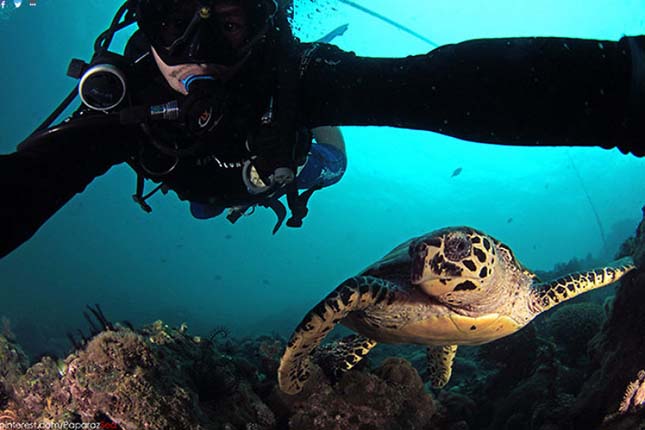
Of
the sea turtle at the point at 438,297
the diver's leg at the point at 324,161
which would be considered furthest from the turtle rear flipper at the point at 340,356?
the diver's leg at the point at 324,161

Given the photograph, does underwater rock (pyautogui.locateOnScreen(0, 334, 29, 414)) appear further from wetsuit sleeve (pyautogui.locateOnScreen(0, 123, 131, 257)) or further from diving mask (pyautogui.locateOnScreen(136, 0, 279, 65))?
diving mask (pyautogui.locateOnScreen(136, 0, 279, 65))

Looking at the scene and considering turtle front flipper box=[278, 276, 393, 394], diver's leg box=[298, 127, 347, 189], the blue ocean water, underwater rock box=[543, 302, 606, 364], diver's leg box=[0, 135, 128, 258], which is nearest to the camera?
diver's leg box=[0, 135, 128, 258]

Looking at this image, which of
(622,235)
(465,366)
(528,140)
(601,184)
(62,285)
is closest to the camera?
(528,140)

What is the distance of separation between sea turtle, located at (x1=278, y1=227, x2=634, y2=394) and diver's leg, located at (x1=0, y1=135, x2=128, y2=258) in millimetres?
1776

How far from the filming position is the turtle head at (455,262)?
2.75 meters

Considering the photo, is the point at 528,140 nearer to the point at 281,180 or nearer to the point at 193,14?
the point at 281,180

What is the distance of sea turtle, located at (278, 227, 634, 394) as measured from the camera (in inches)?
109

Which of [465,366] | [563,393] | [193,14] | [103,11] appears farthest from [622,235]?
[103,11]

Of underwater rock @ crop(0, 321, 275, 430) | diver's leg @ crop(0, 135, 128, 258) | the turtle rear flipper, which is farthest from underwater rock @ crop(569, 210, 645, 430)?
diver's leg @ crop(0, 135, 128, 258)

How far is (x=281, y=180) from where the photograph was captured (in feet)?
8.53

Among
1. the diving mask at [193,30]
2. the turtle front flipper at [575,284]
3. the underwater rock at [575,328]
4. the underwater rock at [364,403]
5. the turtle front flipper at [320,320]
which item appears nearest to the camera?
the diving mask at [193,30]

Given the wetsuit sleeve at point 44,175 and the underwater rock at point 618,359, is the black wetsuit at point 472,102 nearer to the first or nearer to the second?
the wetsuit sleeve at point 44,175

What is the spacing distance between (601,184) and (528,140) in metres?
64.4

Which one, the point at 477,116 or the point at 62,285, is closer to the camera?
the point at 477,116
